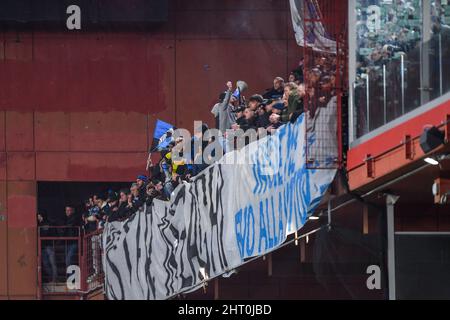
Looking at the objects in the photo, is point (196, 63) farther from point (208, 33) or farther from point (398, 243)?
point (398, 243)

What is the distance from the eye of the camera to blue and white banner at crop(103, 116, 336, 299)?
20.2 metres

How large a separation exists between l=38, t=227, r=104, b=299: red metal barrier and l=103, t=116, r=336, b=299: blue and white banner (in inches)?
44.1

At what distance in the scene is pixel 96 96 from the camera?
2827 centimetres

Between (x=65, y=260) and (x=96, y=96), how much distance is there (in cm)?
325

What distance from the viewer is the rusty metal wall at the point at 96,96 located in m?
28.1

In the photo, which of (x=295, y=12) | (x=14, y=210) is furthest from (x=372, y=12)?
(x=14, y=210)

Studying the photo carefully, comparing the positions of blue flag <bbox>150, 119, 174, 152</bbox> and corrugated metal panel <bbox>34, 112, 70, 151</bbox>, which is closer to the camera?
blue flag <bbox>150, 119, 174, 152</bbox>

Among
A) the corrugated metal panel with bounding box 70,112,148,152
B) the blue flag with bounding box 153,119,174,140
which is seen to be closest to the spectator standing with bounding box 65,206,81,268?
the corrugated metal panel with bounding box 70,112,148,152

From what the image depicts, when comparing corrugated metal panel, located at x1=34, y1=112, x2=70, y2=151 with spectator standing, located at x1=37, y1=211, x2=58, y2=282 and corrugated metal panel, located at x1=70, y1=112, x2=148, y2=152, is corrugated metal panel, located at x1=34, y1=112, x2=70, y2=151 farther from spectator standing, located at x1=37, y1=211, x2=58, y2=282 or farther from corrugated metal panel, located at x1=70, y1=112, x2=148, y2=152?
spectator standing, located at x1=37, y1=211, x2=58, y2=282

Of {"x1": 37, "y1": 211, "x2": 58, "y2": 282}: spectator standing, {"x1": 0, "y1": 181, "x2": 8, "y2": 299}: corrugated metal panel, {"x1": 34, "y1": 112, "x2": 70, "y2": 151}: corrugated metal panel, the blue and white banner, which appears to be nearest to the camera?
the blue and white banner

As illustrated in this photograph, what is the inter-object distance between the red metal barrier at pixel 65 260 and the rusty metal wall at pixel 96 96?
0.69ft

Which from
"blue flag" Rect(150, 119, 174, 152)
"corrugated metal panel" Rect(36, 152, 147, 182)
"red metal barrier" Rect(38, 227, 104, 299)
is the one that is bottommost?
"red metal barrier" Rect(38, 227, 104, 299)

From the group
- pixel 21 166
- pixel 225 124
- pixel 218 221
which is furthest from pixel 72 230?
pixel 218 221

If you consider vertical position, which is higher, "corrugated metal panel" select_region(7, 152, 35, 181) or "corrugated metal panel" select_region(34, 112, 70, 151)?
"corrugated metal panel" select_region(34, 112, 70, 151)
